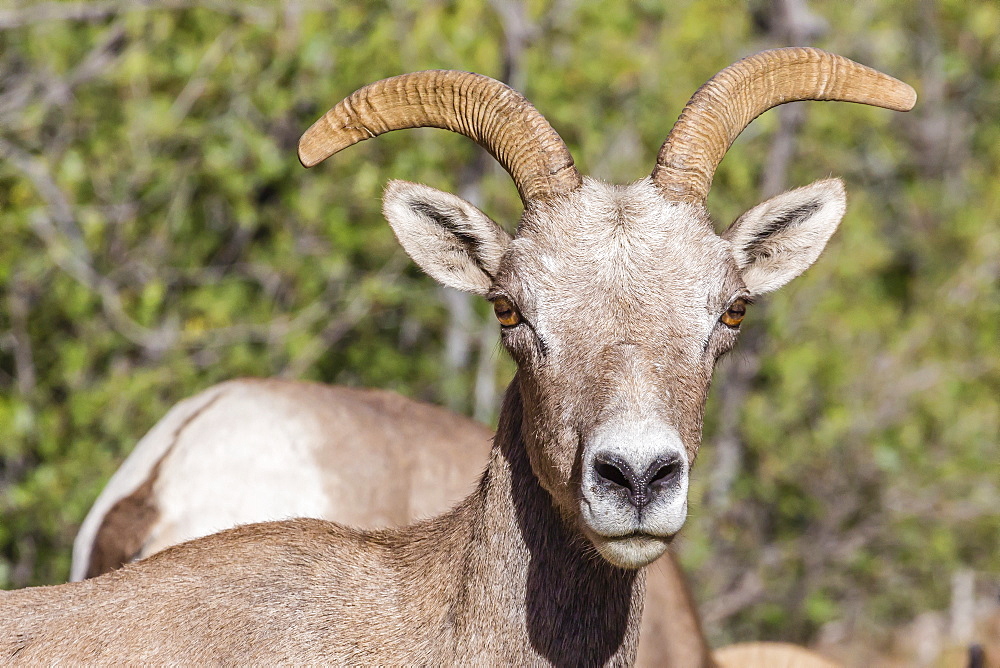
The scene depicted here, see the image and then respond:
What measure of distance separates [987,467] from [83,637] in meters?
9.96

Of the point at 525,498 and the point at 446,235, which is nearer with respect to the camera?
the point at 525,498

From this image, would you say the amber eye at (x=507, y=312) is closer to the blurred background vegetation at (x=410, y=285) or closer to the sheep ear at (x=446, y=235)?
the sheep ear at (x=446, y=235)

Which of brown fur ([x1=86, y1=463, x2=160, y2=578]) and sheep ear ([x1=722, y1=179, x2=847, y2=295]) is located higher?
sheep ear ([x1=722, y1=179, x2=847, y2=295])

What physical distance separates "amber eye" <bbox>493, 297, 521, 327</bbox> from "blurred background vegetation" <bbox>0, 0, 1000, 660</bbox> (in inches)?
185

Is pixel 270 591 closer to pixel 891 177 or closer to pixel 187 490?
pixel 187 490

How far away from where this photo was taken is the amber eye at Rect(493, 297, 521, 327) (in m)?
4.22

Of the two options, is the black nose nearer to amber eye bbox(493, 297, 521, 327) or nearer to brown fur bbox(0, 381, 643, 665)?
brown fur bbox(0, 381, 643, 665)

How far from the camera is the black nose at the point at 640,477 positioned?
137 inches

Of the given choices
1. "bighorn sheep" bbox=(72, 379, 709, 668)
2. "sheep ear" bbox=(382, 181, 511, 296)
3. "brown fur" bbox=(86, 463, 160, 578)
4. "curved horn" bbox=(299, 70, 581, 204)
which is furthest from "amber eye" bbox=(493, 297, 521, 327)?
"brown fur" bbox=(86, 463, 160, 578)

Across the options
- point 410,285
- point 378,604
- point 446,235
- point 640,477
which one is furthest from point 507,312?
point 410,285

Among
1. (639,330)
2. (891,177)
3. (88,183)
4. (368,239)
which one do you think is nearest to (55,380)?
(88,183)

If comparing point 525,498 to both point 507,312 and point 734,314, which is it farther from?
point 734,314

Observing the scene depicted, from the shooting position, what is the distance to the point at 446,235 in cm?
469

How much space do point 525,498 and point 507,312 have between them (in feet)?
2.30
